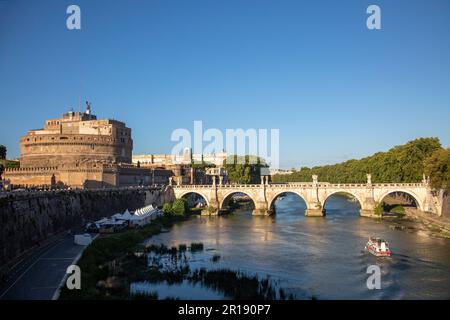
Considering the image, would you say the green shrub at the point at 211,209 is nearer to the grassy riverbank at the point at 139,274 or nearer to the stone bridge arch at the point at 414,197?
the stone bridge arch at the point at 414,197

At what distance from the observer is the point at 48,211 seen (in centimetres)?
3127

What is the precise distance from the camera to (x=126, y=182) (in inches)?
2303

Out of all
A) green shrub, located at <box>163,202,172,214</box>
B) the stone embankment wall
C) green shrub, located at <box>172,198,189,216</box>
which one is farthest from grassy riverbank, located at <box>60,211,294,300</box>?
green shrub, located at <box>172,198,189,216</box>

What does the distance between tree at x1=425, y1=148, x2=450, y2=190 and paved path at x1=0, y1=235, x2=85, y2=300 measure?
102 feet

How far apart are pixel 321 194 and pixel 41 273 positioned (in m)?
38.5

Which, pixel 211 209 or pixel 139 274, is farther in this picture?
pixel 211 209

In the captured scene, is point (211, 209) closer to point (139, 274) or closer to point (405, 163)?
point (405, 163)

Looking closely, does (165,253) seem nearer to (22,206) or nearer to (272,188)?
(22,206)

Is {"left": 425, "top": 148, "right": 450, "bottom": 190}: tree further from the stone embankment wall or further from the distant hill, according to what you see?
the stone embankment wall

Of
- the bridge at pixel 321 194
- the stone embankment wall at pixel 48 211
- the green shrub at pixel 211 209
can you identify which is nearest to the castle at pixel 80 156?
the stone embankment wall at pixel 48 211

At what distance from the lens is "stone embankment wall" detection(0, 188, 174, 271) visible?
2321 centimetres

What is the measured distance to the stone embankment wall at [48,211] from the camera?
2321 cm

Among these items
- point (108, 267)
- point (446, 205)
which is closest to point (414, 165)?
point (446, 205)
